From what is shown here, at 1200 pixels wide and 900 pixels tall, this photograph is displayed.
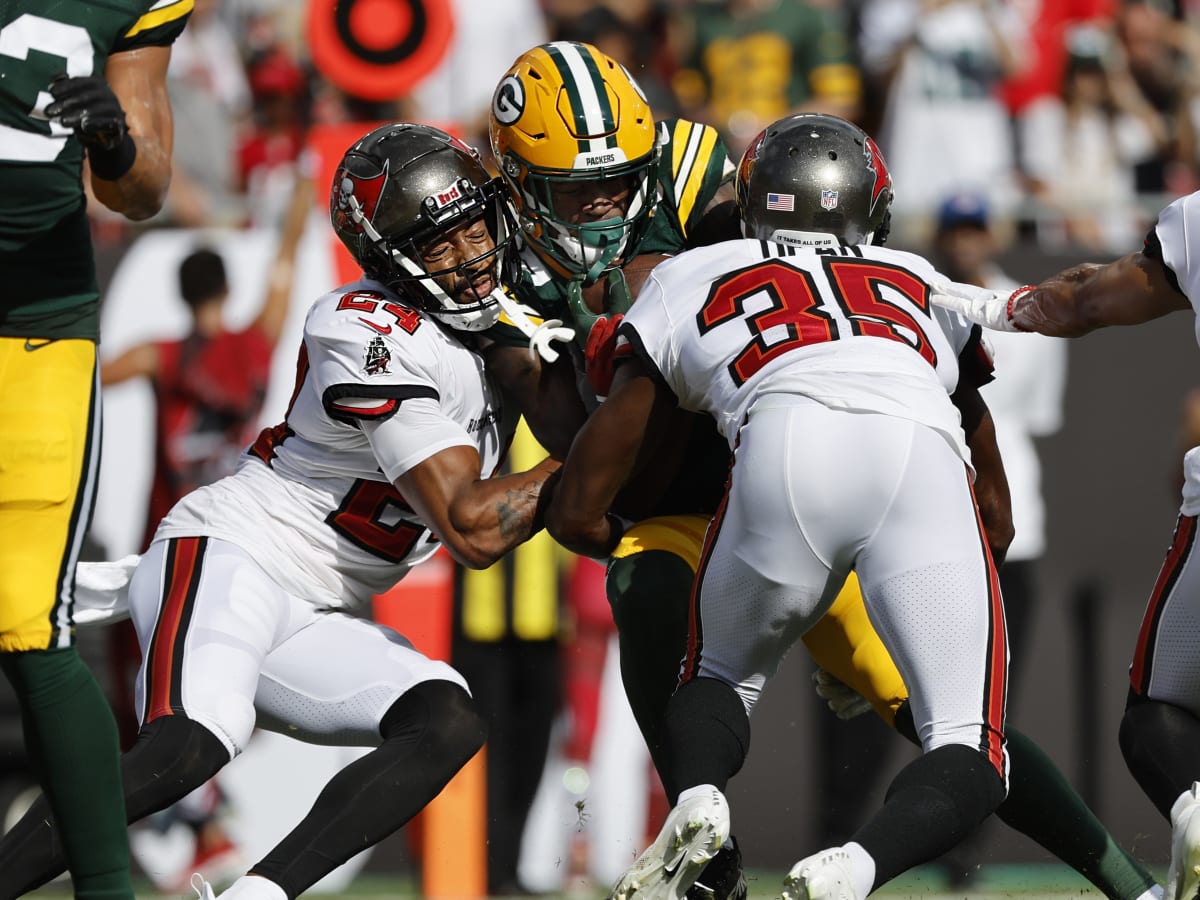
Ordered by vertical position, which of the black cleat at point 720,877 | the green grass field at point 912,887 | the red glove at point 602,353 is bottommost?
the green grass field at point 912,887

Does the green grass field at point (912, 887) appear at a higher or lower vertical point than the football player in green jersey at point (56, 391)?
lower

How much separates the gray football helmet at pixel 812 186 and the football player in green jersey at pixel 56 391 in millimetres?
1320

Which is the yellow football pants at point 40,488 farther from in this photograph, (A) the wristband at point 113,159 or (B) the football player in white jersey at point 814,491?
(B) the football player in white jersey at point 814,491

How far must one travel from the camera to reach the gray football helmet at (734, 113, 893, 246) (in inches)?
151

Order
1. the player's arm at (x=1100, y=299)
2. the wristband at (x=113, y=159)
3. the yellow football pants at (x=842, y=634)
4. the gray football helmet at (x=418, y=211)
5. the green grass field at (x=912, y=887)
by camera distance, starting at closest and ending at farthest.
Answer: the wristband at (x=113, y=159)
the player's arm at (x=1100, y=299)
the yellow football pants at (x=842, y=634)
the gray football helmet at (x=418, y=211)
the green grass field at (x=912, y=887)

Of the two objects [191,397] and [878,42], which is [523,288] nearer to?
[191,397]

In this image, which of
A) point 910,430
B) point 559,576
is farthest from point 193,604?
point 559,576

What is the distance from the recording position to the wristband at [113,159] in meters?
3.63

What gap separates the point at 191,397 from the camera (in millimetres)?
6973

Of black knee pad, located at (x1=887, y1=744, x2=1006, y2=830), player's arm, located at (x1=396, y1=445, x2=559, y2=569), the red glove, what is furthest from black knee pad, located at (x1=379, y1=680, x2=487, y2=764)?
black knee pad, located at (x1=887, y1=744, x2=1006, y2=830)

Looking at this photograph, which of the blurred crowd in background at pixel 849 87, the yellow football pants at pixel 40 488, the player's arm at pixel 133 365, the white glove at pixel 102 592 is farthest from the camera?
the blurred crowd in background at pixel 849 87

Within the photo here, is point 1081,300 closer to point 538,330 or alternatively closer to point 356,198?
point 538,330

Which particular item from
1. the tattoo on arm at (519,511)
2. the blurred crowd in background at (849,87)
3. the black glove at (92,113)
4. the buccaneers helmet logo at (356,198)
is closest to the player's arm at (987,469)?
the tattoo on arm at (519,511)

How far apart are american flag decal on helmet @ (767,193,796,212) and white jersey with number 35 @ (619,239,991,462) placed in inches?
3.8
